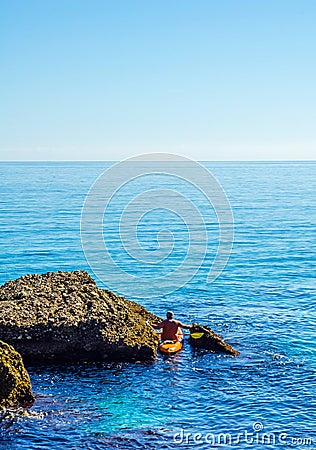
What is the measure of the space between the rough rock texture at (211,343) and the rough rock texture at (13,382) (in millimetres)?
9669

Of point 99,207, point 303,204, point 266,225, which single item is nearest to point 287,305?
point 266,225

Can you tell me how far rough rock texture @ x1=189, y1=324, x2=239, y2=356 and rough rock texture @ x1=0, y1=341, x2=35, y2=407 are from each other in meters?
9.67

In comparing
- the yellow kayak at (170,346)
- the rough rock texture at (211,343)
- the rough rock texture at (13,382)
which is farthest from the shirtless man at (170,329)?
the rough rock texture at (13,382)

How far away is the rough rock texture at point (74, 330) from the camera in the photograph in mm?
27344

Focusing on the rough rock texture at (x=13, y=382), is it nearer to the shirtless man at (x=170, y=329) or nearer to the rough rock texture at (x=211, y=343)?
the shirtless man at (x=170, y=329)

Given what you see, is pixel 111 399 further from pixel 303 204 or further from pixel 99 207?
pixel 303 204

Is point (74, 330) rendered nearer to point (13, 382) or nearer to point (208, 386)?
point (13, 382)

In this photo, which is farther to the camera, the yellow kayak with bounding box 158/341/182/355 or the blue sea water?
the yellow kayak with bounding box 158/341/182/355

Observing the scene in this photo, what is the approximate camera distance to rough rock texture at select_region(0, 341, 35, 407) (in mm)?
22906

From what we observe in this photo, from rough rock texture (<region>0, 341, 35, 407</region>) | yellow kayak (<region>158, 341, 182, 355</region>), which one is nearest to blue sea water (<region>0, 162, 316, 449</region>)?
yellow kayak (<region>158, 341, 182, 355</region>)

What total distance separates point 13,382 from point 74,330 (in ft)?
16.4

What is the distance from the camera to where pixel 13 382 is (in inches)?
903

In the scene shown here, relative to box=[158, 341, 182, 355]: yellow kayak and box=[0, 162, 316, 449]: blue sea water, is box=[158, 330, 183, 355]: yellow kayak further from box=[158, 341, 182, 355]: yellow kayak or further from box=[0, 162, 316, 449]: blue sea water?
box=[0, 162, 316, 449]: blue sea water

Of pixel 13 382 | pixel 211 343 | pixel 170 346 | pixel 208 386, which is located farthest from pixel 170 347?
pixel 13 382
